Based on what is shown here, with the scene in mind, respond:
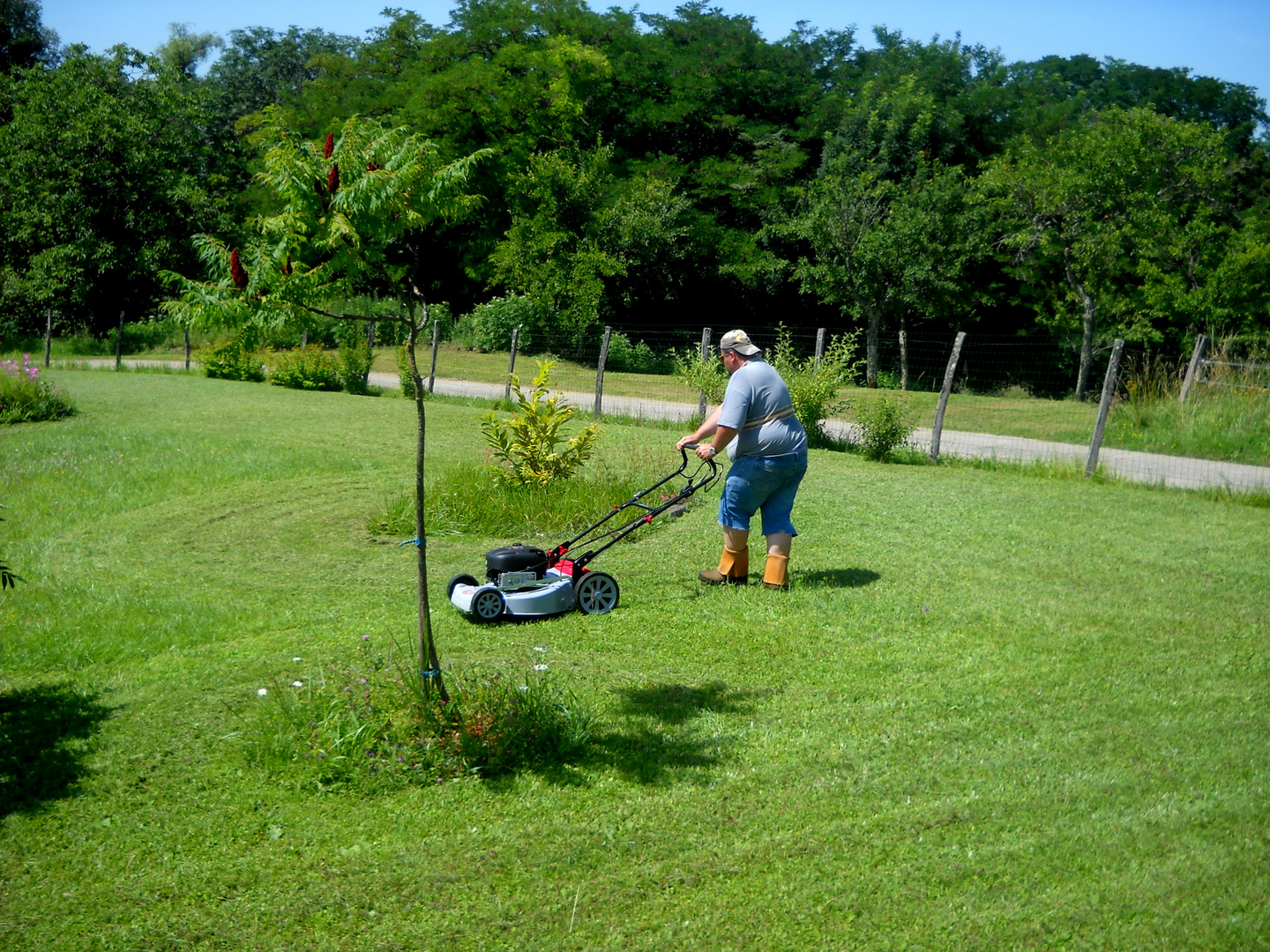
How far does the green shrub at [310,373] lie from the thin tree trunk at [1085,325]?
20.9 meters

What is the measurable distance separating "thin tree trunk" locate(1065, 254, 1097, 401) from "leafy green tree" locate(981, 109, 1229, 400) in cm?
4

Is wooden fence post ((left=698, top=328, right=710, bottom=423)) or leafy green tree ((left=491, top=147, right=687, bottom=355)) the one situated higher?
leafy green tree ((left=491, top=147, right=687, bottom=355))

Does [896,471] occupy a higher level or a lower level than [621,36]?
lower

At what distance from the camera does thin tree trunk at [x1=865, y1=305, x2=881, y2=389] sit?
3244 cm

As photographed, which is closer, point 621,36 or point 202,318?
point 202,318

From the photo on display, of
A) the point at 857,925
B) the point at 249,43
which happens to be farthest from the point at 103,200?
the point at 857,925

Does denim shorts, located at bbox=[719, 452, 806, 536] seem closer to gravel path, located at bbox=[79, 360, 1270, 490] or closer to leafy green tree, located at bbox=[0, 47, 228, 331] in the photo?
gravel path, located at bbox=[79, 360, 1270, 490]

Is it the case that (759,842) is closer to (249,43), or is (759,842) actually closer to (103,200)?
(103,200)

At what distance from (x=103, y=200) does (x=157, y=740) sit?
120 ft

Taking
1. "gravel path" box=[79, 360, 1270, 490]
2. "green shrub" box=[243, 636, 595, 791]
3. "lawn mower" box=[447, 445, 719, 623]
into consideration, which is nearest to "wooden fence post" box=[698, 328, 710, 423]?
"gravel path" box=[79, 360, 1270, 490]

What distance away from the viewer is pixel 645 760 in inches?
180

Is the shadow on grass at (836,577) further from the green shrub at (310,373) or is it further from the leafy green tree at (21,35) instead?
the leafy green tree at (21,35)

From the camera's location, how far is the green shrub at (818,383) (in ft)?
46.2

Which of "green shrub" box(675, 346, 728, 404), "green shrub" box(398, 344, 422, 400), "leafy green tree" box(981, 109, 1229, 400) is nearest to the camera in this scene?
"green shrub" box(675, 346, 728, 404)
